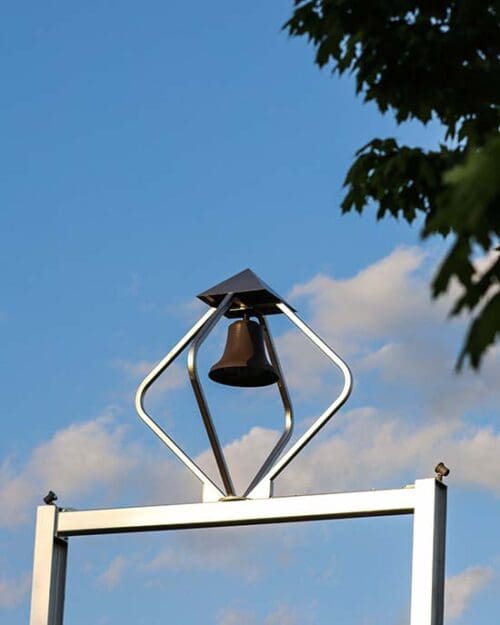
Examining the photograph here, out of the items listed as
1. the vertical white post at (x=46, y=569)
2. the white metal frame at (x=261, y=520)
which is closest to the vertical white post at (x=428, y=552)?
the white metal frame at (x=261, y=520)

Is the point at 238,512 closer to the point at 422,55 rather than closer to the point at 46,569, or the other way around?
the point at 46,569

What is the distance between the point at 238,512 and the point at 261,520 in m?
0.16

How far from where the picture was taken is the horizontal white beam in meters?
9.93

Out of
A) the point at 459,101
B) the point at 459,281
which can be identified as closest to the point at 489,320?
the point at 459,281

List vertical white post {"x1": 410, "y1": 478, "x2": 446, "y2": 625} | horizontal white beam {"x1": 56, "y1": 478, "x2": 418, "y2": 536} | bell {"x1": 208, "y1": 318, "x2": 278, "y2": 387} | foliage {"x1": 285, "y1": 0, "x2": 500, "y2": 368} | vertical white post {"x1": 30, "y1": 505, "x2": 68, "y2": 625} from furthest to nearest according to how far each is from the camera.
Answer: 1. bell {"x1": 208, "y1": 318, "x2": 278, "y2": 387}
2. vertical white post {"x1": 30, "y1": 505, "x2": 68, "y2": 625}
3. horizontal white beam {"x1": 56, "y1": 478, "x2": 418, "y2": 536}
4. vertical white post {"x1": 410, "y1": 478, "x2": 446, "y2": 625}
5. foliage {"x1": 285, "y1": 0, "x2": 500, "y2": 368}

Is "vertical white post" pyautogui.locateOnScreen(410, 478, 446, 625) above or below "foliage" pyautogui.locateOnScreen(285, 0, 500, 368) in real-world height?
below

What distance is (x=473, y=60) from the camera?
23.4ft

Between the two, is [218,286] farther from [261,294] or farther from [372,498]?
[372,498]

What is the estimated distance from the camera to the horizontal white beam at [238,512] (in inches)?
391

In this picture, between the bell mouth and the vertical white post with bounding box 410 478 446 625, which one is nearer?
the vertical white post with bounding box 410 478 446 625

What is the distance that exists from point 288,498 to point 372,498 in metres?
0.57

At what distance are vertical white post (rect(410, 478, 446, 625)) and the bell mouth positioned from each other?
80.4 inches

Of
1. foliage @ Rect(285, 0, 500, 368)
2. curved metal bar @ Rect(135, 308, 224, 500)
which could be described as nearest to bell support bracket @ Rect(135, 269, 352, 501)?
curved metal bar @ Rect(135, 308, 224, 500)

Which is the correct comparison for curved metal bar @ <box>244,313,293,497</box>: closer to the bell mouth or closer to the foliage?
the bell mouth
